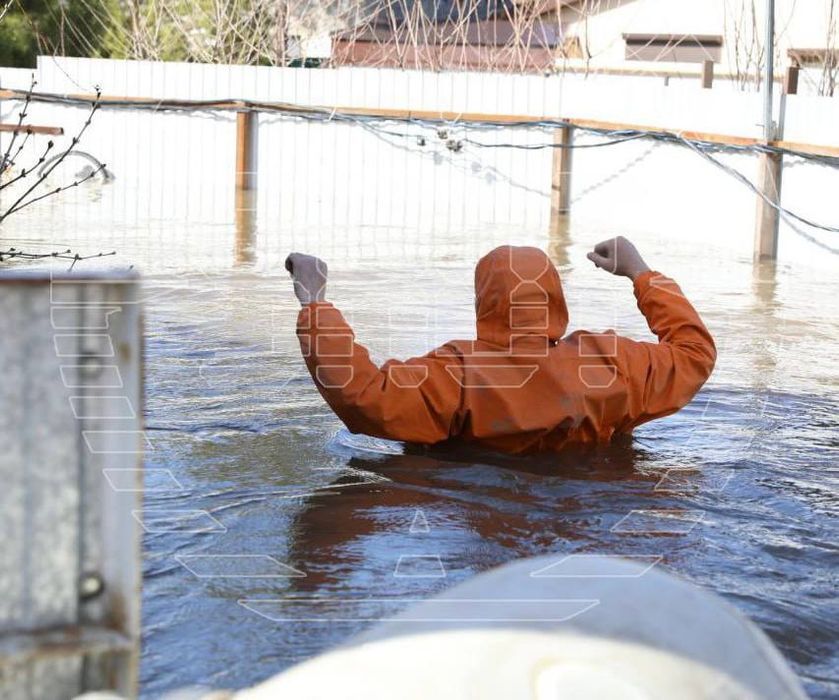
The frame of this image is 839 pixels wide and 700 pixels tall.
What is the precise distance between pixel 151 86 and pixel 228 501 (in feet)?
43.7

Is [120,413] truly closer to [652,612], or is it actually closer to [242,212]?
[652,612]

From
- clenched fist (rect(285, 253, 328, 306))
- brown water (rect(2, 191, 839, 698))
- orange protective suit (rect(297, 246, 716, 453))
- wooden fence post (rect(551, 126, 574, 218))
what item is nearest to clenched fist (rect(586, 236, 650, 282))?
orange protective suit (rect(297, 246, 716, 453))

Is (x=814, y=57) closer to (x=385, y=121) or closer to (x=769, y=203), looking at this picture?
(x=385, y=121)

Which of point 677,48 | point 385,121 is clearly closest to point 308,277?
point 385,121

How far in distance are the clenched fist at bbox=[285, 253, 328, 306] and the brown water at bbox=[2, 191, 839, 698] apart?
2.12 feet

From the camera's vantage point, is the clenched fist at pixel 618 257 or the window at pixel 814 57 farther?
the window at pixel 814 57

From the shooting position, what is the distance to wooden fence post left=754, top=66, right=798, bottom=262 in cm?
1093

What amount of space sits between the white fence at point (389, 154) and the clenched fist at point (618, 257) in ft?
23.5

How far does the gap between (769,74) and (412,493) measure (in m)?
7.14

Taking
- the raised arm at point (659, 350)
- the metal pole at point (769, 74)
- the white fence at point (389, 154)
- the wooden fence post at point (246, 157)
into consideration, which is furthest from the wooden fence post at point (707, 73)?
the raised arm at point (659, 350)

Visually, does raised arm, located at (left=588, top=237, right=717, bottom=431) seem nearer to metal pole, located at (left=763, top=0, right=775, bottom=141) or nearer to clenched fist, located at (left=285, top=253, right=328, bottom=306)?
clenched fist, located at (left=285, top=253, right=328, bottom=306)

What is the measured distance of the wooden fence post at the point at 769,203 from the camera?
10930 millimetres

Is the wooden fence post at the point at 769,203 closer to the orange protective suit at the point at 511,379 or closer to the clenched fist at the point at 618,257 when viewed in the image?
the clenched fist at the point at 618,257

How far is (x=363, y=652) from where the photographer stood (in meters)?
1.98
